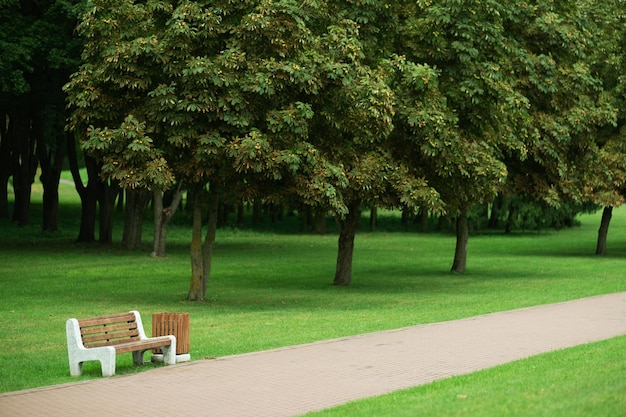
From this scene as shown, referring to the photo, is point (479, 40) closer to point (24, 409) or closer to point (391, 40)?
point (391, 40)

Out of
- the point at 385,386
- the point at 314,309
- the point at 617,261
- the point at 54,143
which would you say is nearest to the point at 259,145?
the point at 314,309

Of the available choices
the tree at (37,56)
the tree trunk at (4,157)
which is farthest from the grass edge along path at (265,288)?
the tree at (37,56)

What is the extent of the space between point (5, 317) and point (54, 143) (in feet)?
105

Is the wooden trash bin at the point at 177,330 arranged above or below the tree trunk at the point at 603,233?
below

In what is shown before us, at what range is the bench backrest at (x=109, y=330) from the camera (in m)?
13.2

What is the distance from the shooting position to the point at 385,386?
468 inches

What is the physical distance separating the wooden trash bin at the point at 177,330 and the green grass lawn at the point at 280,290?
0.52 metres

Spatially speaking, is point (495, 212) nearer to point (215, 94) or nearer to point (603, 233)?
point (603, 233)

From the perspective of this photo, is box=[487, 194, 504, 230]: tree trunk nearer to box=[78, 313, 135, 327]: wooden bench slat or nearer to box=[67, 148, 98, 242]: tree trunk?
box=[67, 148, 98, 242]: tree trunk

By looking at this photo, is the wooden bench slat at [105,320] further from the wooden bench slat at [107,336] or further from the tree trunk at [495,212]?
the tree trunk at [495,212]

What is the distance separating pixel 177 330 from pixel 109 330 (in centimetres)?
88

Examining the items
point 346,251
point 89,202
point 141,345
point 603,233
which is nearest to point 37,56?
point 89,202

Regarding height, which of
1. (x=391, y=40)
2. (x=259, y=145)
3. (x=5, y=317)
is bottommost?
(x=5, y=317)

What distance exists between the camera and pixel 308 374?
41.7 feet
